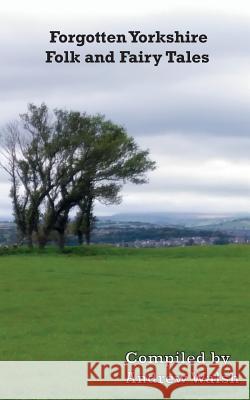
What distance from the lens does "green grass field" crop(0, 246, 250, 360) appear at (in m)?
17.7

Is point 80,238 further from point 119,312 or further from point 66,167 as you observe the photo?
point 119,312

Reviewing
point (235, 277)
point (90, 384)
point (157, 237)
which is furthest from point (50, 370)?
point (157, 237)

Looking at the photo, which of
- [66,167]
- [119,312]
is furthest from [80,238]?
[119,312]

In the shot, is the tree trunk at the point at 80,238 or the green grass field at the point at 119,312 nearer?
the green grass field at the point at 119,312

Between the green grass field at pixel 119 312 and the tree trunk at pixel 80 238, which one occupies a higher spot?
the tree trunk at pixel 80 238

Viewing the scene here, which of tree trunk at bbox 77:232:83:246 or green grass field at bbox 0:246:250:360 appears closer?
green grass field at bbox 0:246:250:360

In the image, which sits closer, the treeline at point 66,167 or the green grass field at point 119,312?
the green grass field at point 119,312

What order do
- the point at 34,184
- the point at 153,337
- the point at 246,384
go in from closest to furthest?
1. the point at 246,384
2. the point at 153,337
3. the point at 34,184

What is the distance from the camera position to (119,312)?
23.7 metres

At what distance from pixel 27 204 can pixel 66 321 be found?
52198 mm

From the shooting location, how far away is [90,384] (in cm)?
1407

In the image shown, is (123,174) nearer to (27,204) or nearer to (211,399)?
(27,204)

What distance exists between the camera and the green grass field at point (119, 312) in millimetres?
17688

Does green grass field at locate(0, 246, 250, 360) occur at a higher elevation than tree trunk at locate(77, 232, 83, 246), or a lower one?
lower
